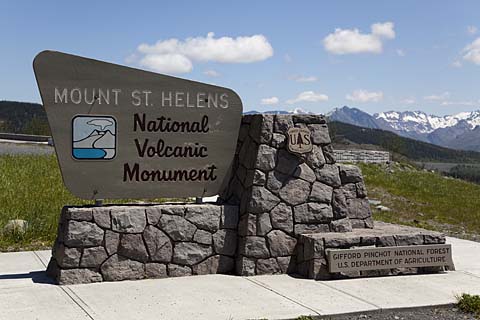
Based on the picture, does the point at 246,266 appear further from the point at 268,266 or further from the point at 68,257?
the point at 68,257

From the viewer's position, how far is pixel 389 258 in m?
7.85

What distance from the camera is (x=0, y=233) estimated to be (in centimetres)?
948

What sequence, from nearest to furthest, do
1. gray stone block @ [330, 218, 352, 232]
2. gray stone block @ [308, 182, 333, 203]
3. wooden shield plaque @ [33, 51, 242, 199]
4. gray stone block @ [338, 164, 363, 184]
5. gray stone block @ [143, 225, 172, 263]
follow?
wooden shield plaque @ [33, 51, 242, 199] < gray stone block @ [143, 225, 172, 263] < gray stone block @ [308, 182, 333, 203] < gray stone block @ [330, 218, 352, 232] < gray stone block @ [338, 164, 363, 184]

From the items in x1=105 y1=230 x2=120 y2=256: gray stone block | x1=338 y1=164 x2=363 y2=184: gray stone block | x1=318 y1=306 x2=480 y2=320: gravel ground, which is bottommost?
x1=318 y1=306 x2=480 y2=320: gravel ground

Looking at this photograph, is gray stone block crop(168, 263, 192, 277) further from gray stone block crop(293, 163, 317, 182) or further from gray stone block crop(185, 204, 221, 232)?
gray stone block crop(293, 163, 317, 182)

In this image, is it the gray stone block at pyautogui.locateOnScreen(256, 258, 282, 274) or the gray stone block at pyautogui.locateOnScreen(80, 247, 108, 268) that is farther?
the gray stone block at pyautogui.locateOnScreen(256, 258, 282, 274)

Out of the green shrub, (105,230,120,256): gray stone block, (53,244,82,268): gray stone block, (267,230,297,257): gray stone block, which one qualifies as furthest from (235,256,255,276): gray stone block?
the green shrub

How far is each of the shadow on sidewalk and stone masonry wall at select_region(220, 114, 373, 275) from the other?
2.28 meters

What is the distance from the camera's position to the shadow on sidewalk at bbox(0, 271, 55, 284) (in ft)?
23.1

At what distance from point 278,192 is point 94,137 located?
2351 millimetres

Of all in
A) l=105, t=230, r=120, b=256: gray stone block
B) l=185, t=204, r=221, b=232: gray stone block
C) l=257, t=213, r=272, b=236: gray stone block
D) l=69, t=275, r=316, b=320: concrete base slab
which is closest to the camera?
l=69, t=275, r=316, b=320: concrete base slab

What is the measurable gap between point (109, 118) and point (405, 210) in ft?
39.8

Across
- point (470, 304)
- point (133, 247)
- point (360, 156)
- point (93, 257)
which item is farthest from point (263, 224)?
point (360, 156)

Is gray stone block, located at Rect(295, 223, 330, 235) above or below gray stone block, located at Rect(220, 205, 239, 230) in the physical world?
below
